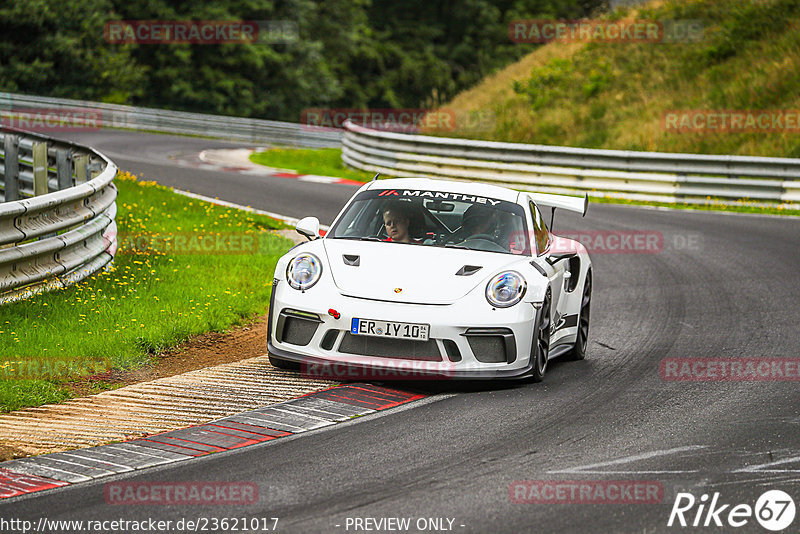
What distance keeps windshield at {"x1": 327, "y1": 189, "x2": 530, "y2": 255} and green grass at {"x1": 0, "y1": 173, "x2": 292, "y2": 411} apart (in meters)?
→ 1.77

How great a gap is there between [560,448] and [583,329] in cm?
302

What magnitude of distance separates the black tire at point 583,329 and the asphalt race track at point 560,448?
11 centimetres

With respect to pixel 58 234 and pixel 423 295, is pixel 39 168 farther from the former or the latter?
pixel 423 295

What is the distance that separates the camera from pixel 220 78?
50125 millimetres

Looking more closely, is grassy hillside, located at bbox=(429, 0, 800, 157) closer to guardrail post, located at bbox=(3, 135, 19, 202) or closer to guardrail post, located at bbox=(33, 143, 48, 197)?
guardrail post, located at bbox=(3, 135, 19, 202)

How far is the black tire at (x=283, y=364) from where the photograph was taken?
773 cm

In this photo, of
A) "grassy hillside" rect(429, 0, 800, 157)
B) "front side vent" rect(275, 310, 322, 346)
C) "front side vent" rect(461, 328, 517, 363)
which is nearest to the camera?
"front side vent" rect(461, 328, 517, 363)

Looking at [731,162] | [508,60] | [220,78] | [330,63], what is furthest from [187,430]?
[508,60]

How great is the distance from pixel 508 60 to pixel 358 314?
210 feet

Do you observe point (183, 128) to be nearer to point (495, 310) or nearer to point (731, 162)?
point (731, 162)

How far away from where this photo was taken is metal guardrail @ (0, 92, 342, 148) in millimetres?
39406

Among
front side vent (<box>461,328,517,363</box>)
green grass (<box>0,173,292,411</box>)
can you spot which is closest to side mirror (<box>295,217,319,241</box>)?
green grass (<box>0,173,292,411</box>)

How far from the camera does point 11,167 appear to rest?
1465cm

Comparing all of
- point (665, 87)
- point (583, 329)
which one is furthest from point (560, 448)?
point (665, 87)
